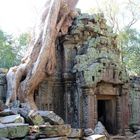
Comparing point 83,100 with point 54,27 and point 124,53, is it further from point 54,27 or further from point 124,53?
point 124,53

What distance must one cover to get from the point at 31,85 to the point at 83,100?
1879 millimetres

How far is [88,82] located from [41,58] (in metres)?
1.73

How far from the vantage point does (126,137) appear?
11531 mm

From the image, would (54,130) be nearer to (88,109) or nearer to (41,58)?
(41,58)

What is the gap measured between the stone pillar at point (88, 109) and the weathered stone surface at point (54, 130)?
562 centimetres

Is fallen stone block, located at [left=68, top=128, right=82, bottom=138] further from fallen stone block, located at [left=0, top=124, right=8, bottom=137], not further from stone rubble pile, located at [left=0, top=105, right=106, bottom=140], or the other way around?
fallen stone block, located at [left=0, top=124, right=8, bottom=137]

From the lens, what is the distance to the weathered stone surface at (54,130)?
218 inches

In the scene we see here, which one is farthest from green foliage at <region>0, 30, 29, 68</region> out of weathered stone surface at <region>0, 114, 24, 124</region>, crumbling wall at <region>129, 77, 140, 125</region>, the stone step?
the stone step

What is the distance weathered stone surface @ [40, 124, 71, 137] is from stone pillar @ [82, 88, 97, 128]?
562 cm

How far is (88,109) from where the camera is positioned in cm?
1140

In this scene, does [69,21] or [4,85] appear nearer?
[4,85]

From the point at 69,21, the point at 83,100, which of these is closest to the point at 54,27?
the point at 69,21

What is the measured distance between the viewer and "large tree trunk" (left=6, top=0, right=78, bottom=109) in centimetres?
1080

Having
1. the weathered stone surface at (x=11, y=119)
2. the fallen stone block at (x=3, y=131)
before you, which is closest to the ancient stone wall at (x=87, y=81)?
the weathered stone surface at (x=11, y=119)
